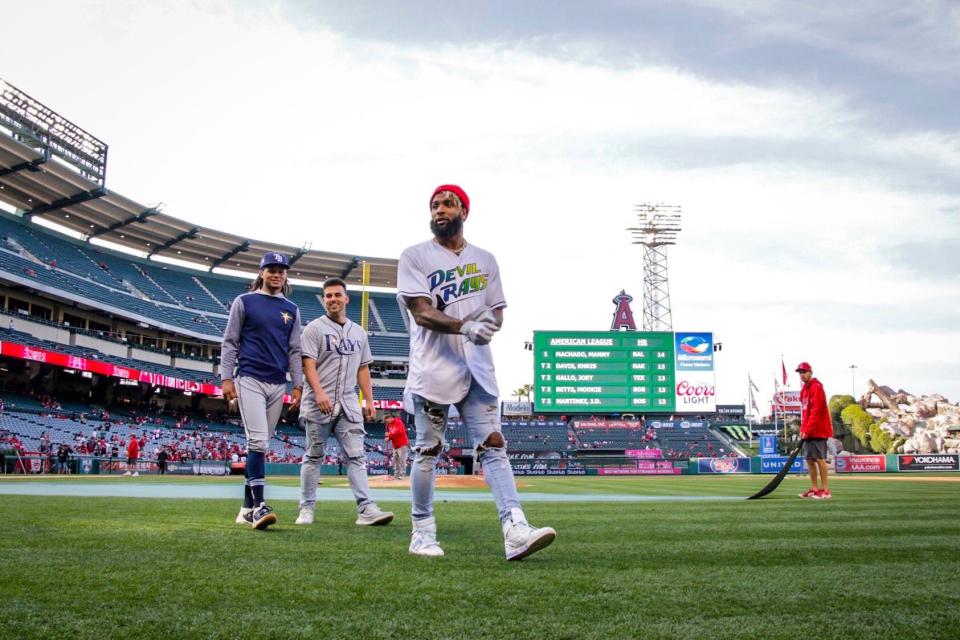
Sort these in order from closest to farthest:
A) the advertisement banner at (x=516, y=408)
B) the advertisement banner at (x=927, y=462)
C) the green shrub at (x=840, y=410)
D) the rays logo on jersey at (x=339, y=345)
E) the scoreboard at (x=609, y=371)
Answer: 1. the rays logo on jersey at (x=339, y=345)
2. the advertisement banner at (x=927, y=462)
3. the scoreboard at (x=609, y=371)
4. the advertisement banner at (x=516, y=408)
5. the green shrub at (x=840, y=410)

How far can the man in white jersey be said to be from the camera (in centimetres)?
447

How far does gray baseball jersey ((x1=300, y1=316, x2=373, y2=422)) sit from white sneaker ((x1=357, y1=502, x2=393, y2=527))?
863 mm

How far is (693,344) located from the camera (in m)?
42.3

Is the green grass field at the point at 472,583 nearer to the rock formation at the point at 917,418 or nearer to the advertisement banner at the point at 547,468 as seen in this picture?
the advertisement banner at the point at 547,468

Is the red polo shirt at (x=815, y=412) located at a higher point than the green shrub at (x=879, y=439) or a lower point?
higher

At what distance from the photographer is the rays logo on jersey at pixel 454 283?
466 centimetres

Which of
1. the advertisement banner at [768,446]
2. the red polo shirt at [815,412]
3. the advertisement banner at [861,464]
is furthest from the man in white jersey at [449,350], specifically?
the advertisement banner at [768,446]

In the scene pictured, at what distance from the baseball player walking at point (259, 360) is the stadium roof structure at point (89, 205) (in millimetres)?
Answer: 39205

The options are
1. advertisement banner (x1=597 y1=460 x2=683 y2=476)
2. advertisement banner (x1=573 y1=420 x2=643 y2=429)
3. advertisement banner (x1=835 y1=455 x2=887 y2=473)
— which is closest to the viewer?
advertisement banner (x1=835 y1=455 x2=887 y2=473)

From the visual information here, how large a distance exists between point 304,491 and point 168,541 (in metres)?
2.18

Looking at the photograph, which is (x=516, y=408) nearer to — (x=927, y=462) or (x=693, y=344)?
(x=693, y=344)

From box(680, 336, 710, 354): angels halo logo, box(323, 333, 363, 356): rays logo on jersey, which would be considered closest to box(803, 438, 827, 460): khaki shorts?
box(323, 333, 363, 356): rays logo on jersey

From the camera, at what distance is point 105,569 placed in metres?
3.68

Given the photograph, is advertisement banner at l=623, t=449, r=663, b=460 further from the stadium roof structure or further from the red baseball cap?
the red baseball cap
